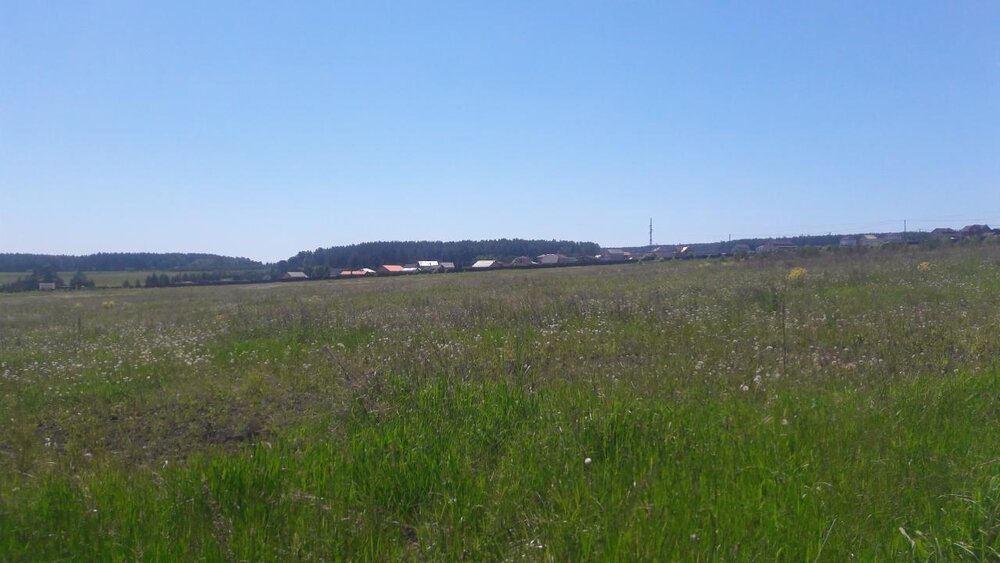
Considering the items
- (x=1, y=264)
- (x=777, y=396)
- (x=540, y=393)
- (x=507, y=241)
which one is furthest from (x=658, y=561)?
(x=1, y=264)

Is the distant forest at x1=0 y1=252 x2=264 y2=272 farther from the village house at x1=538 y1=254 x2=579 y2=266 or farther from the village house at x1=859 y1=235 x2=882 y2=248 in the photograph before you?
the village house at x1=859 y1=235 x2=882 y2=248

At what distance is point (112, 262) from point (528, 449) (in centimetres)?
10099

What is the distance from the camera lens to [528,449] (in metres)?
4.93

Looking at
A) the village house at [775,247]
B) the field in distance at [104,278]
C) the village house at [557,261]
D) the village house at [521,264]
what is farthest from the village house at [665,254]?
the field in distance at [104,278]

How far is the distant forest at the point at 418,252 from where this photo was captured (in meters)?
82.2

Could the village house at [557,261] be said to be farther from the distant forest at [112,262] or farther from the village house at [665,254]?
the distant forest at [112,262]

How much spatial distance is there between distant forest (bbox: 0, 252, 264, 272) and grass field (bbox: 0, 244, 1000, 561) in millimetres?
83238

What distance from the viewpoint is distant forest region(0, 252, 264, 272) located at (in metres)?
83.1

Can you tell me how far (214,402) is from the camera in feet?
23.4

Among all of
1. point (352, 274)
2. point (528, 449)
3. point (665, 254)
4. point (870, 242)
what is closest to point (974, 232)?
point (870, 242)

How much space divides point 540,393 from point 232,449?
2.57 metres

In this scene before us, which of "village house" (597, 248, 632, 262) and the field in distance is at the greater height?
"village house" (597, 248, 632, 262)

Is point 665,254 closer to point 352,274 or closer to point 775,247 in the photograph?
point 775,247

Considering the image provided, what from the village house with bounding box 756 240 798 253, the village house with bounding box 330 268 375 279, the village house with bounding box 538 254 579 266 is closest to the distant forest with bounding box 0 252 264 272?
the village house with bounding box 330 268 375 279
